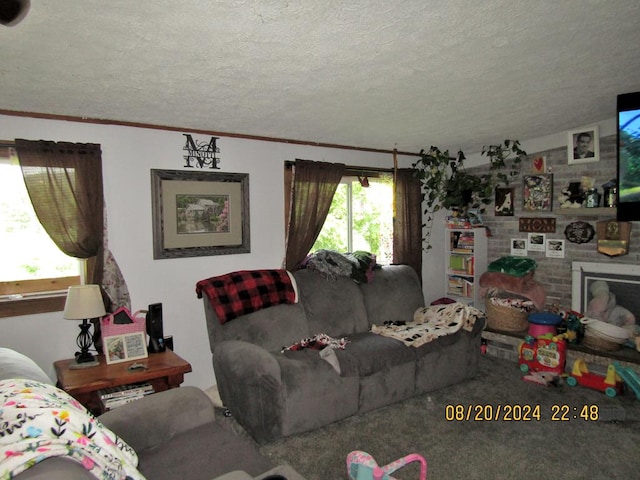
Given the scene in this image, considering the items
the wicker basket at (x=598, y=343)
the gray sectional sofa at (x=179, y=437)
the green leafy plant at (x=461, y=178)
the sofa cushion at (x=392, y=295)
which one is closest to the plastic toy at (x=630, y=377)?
the wicker basket at (x=598, y=343)

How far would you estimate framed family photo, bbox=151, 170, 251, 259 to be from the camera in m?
3.19

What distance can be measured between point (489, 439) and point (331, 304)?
4.82ft

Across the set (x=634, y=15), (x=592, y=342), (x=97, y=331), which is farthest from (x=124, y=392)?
(x=592, y=342)

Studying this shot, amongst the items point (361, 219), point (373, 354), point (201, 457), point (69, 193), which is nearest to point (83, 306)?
point (69, 193)

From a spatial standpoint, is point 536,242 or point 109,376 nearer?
point 109,376

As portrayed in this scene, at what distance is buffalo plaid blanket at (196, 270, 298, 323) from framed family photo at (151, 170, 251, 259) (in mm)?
353

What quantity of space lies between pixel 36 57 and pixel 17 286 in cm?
160

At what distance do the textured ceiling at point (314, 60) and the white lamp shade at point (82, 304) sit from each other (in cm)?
115

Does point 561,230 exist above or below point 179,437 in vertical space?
above

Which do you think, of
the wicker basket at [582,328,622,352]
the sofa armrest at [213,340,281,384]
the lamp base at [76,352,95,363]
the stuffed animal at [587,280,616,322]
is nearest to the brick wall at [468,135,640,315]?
the stuffed animal at [587,280,616,322]

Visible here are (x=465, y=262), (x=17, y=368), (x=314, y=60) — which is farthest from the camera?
(x=465, y=262)

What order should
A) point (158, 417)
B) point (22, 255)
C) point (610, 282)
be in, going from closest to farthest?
point (158, 417) → point (22, 255) → point (610, 282)

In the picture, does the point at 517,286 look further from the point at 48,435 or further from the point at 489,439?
the point at 48,435

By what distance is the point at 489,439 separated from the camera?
2678mm
